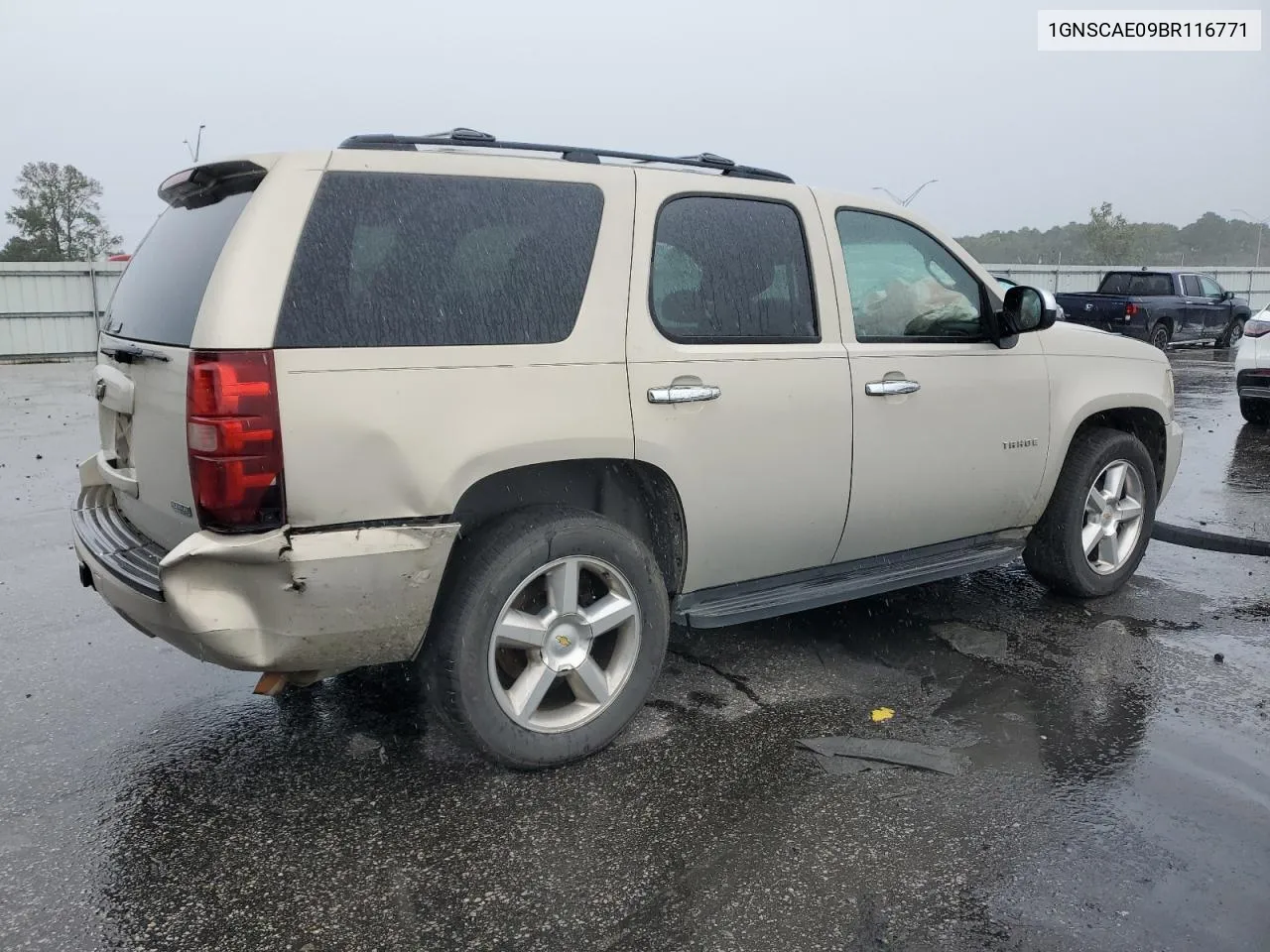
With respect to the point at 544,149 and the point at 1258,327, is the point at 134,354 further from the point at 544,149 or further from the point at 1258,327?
the point at 1258,327

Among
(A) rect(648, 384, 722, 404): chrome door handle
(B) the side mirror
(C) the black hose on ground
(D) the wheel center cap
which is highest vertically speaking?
(B) the side mirror

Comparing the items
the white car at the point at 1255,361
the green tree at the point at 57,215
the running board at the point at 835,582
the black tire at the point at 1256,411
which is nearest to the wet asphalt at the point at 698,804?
the running board at the point at 835,582

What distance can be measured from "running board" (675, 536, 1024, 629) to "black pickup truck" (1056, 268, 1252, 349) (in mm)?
17648

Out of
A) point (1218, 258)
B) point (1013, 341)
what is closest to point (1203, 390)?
point (1013, 341)

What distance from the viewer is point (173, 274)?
3135 millimetres

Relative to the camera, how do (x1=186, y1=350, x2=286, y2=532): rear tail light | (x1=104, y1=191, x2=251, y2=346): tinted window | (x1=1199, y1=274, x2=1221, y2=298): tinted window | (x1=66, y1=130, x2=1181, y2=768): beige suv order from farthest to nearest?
(x1=1199, y1=274, x2=1221, y2=298): tinted window → (x1=104, y1=191, x2=251, y2=346): tinted window → (x1=66, y1=130, x2=1181, y2=768): beige suv → (x1=186, y1=350, x2=286, y2=532): rear tail light

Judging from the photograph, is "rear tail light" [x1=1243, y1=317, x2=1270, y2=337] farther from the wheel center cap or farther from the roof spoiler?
the roof spoiler

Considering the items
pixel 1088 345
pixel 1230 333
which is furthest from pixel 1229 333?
pixel 1088 345

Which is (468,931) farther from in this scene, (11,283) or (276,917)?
(11,283)

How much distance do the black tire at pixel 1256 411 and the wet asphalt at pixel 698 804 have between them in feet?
24.1

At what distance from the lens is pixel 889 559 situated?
13.8 ft

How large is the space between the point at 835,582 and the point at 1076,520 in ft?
5.07

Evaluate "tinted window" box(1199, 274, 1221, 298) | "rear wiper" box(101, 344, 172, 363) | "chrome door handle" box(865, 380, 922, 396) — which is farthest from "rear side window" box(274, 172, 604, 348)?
"tinted window" box(1199, 274, 1221, 298)

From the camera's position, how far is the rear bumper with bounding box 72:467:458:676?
2.69 meters
